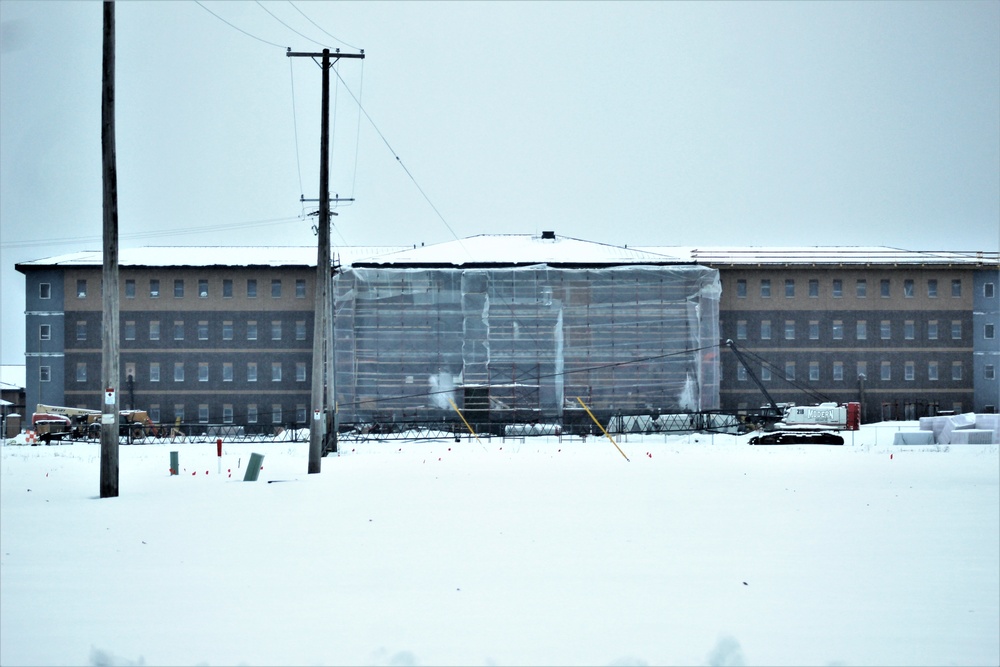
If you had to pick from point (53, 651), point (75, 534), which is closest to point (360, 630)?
point (53, 651)

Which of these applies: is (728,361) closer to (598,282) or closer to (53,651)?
(598,282)

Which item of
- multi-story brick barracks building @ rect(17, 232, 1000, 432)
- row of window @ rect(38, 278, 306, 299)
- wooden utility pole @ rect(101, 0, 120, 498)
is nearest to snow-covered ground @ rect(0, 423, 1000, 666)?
wooden utility pole @ rect(101, 0, 120, 498)

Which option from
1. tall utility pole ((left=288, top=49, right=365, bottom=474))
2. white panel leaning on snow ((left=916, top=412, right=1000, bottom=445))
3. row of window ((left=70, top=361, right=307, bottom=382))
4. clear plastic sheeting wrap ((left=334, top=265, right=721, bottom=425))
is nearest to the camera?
tall utility pole ((left=288, top=49, right=365, bottom=474))

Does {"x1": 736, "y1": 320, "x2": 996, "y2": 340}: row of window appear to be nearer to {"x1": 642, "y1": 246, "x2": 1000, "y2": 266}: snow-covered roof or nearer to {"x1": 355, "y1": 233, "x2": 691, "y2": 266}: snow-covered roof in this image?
{"x1": 642, "y1": 246, "x2": 1000, "y2": 266}: snow-covered roof

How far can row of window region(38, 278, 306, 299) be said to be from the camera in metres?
77.0

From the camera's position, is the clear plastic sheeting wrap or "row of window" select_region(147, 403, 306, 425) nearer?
the clear plastic sheeting wrap

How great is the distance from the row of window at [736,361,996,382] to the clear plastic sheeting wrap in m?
10.7

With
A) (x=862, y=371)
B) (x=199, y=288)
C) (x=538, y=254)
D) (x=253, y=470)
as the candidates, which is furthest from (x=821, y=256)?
(x=253, y=470)

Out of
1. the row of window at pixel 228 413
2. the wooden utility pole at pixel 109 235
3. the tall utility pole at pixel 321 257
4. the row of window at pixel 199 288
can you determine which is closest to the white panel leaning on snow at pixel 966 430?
the tall utility pole at pixel 321 257

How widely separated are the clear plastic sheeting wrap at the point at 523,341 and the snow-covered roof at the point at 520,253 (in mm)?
2776

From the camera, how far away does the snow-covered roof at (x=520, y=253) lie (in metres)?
70.9

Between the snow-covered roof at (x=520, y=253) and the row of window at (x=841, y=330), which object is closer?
the snow-covered roof at (x=520, y=253)

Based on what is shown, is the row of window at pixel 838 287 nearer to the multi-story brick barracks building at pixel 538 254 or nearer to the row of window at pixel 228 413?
the multi-story brick barracks building at pixel 538 254

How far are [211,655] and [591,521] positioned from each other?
805cm
